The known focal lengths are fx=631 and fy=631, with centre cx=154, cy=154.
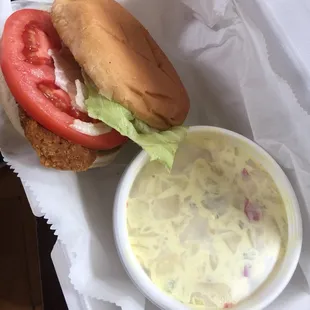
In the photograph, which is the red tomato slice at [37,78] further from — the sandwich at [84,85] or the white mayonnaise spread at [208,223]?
the white mayonnaise spread at [208,223]

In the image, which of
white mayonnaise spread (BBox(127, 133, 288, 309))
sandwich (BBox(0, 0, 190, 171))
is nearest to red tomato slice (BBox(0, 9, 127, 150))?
sandwich (BBox(0, 0, 190, 171))

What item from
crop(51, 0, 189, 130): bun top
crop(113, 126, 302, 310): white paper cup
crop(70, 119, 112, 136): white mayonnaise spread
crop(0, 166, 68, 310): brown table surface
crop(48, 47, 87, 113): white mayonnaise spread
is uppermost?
crop(51, 0, 189, 130): bun top

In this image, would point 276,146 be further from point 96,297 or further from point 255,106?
point 96,297

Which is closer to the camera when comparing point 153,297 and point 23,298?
point 153,297

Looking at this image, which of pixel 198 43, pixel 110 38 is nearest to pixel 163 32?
pixel 198 43

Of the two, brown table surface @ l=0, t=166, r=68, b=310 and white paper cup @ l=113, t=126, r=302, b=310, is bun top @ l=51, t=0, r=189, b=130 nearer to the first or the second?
white paper cup @ l=113, t=126, r=302, b=310

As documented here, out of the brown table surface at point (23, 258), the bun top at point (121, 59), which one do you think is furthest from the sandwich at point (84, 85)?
the brown table surface at point (23, 258)

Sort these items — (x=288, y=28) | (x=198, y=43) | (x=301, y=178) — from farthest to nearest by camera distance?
(x=198, y=43) < (x=301, y=178) < (x=288, y=28)
